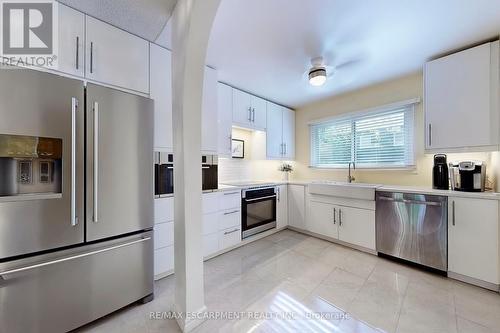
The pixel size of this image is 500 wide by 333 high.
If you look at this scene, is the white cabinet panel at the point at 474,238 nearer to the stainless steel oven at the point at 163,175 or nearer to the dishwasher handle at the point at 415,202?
the dishwasher handle at the point at 415,202

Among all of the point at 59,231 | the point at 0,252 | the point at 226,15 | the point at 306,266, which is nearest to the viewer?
the point at 0,252

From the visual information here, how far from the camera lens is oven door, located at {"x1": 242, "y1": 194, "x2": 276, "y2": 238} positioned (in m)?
3.01

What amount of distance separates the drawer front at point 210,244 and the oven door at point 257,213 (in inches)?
19.8

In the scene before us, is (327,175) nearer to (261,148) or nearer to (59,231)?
(261,148)

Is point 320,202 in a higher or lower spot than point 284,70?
lower

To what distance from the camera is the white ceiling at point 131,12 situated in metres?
1.53

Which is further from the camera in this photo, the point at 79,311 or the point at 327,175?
the point at 327,175

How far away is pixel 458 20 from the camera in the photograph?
5.63ft

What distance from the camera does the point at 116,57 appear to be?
1768 mm

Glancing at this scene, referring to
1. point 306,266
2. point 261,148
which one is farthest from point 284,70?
point 306,266

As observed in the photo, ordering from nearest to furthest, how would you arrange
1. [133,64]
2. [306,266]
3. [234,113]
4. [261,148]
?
[133,64] < [306,266] < [234,113] < [261,148]

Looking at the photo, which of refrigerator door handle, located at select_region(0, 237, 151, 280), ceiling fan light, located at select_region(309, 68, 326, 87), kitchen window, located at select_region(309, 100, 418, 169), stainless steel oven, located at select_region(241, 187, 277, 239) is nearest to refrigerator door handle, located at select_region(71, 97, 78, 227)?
refrigerator door handle, located at select_region(0, 237, 151, 280)

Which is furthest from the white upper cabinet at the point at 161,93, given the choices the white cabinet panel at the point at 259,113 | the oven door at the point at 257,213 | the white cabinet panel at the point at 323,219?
the white cabinet panel at the point at 323,219

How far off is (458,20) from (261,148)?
271 cm
